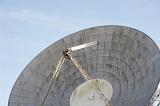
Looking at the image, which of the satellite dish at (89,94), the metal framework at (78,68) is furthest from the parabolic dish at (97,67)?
the metal framework at (78,68)

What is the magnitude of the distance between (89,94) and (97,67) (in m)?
4.35

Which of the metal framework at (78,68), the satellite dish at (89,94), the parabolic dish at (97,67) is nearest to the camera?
the metal framework at (78,68)

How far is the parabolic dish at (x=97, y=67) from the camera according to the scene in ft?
250

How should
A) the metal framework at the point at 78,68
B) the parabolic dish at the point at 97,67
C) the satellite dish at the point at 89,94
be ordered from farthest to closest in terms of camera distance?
1. the satellite dish at the point at 89,94
2. the parabolic dish at the point at 97,67
3. the metal framework at the point at 78,68

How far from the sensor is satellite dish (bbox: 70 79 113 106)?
81500 millimetres

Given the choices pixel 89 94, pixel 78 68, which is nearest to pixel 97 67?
pixel 78 68

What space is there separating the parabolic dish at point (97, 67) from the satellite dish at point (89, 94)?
69cm

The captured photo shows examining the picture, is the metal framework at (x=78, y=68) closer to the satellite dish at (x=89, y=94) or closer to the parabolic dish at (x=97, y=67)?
the satellite dish at (x=89, y=94)

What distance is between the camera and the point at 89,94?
8294cm

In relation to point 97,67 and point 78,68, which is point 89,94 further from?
point 78,68

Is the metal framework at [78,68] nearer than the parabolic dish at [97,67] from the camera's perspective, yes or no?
Yes

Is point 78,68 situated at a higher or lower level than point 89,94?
higher

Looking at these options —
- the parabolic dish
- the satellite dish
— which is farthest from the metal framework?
the parabolic dish

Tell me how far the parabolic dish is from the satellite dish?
0.69m
